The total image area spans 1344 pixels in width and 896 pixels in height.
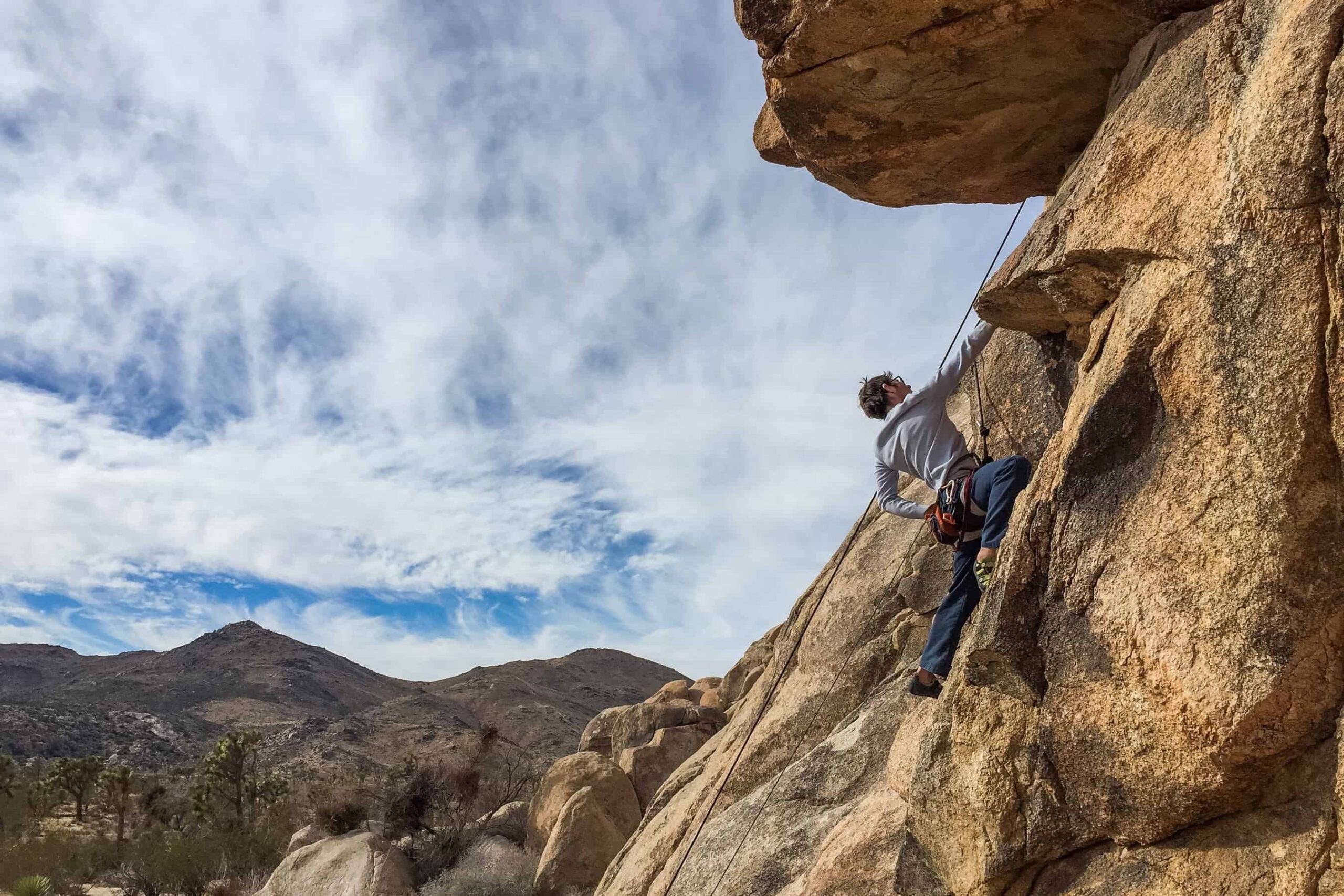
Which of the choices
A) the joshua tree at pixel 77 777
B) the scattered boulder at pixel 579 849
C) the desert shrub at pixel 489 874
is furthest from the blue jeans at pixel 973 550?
the joshua tree at pixel 77 777

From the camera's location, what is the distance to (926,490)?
9469mm

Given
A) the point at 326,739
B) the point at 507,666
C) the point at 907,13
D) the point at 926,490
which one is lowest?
the point at 926,490

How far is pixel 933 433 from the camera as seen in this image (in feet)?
19.1

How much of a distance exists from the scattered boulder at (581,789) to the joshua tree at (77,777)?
23956mm

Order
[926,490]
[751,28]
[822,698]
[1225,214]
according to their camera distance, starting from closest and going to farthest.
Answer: [1225,214] < [751,28] < [822,698] < [926,490]

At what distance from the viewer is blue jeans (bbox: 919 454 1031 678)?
5.05m

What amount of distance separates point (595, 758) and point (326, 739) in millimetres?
36198

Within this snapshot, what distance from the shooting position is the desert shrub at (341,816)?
17.9m

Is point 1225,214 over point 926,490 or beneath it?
beneath

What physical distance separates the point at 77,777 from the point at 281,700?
1281 inches

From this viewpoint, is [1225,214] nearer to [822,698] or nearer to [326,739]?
[822,698]

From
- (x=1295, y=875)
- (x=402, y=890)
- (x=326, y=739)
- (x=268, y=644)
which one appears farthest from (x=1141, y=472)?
(x=268, y=644)

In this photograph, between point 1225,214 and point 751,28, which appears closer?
point 1225,214

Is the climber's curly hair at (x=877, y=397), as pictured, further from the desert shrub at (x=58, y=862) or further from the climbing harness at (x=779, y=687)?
the desert shrub at (x=58, y=862)
